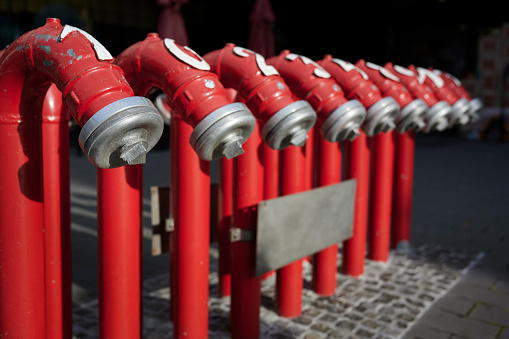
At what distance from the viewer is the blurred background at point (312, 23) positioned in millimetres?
11070

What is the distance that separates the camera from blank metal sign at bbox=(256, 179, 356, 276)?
2785 mm

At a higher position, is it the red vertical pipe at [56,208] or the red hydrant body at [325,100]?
the red hydrant body at [325,100]

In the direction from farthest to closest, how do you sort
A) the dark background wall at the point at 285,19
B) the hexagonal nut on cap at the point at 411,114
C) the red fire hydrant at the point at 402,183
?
the dark background wall at the point at 285,19 → the red fire hydrant at the point at 402,183 → the hexagonal nut on cap at the point at 411,114

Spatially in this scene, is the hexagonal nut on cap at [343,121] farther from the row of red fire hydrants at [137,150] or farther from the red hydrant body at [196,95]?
the red hydrant body at [196,95]

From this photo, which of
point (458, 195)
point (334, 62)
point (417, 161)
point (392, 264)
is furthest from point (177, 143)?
point (417, 161)

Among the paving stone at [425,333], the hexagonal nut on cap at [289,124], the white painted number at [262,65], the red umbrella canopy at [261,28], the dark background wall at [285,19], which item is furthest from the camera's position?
the dark background wall at [285,19]

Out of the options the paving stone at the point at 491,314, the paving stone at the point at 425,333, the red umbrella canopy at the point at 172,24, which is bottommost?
the paving stone at the point at 425,333

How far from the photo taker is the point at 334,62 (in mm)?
3158

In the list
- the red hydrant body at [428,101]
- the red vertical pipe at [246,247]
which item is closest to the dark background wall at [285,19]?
the red hydrant body at [428,101]

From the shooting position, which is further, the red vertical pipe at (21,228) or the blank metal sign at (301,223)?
the blank metal sign at (301,223)

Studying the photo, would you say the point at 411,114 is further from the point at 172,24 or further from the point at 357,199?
the point at 172,24

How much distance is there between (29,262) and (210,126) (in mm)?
883

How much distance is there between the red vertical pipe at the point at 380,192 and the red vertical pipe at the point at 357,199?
0.80 feet

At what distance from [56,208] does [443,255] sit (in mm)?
3407
